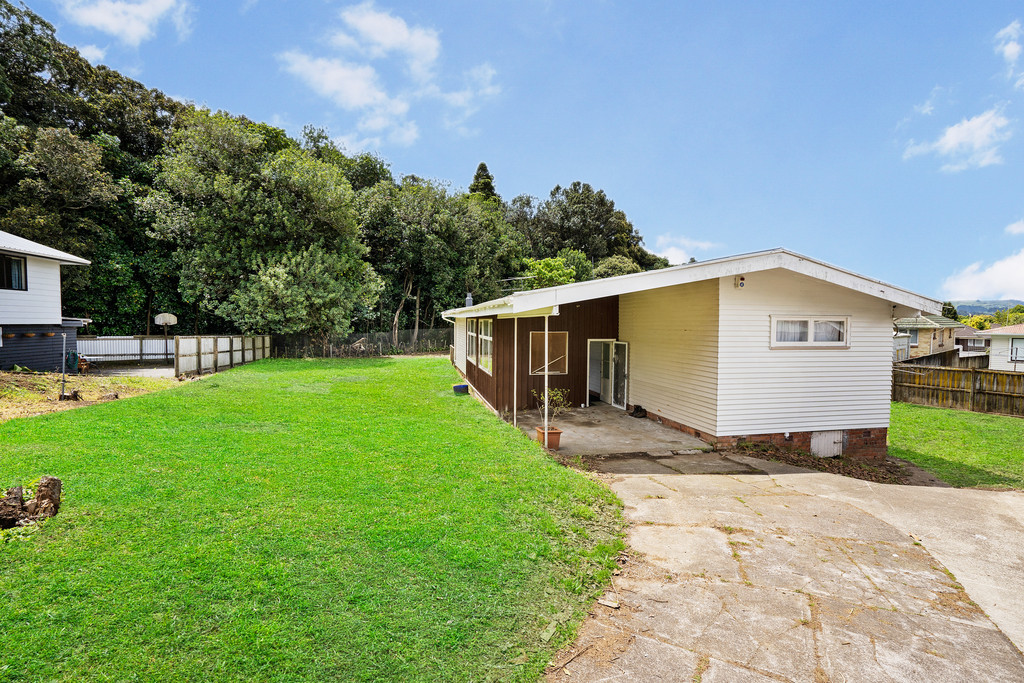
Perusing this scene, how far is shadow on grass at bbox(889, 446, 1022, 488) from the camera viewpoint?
776 cm

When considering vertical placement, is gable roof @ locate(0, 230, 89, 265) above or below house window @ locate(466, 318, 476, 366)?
above

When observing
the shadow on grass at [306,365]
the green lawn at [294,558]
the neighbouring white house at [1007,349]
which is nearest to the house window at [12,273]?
the shadow on grass at [306,365]

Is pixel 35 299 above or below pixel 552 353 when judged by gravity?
above

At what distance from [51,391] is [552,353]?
11378 millimetres

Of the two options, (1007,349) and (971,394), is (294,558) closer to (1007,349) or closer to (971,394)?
(971,394)

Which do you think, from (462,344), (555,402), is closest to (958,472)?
(555,402)

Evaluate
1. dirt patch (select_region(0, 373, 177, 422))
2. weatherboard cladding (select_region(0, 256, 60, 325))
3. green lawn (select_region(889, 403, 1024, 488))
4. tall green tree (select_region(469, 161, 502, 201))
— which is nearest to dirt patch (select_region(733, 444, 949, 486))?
green lawn (select_region(889, 403, 1024, 488))

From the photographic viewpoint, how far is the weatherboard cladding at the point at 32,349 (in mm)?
13578

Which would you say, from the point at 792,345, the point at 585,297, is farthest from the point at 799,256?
the point at 585,297

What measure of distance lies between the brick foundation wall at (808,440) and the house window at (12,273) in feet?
62.9

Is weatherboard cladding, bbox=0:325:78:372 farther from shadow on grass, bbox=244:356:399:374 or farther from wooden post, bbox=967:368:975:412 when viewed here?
wooden post, bbox=967:368:975:412

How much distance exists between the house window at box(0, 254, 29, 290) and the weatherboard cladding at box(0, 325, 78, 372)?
1247 mm

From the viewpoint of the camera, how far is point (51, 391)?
1053 centimetres

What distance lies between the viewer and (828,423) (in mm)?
8633
